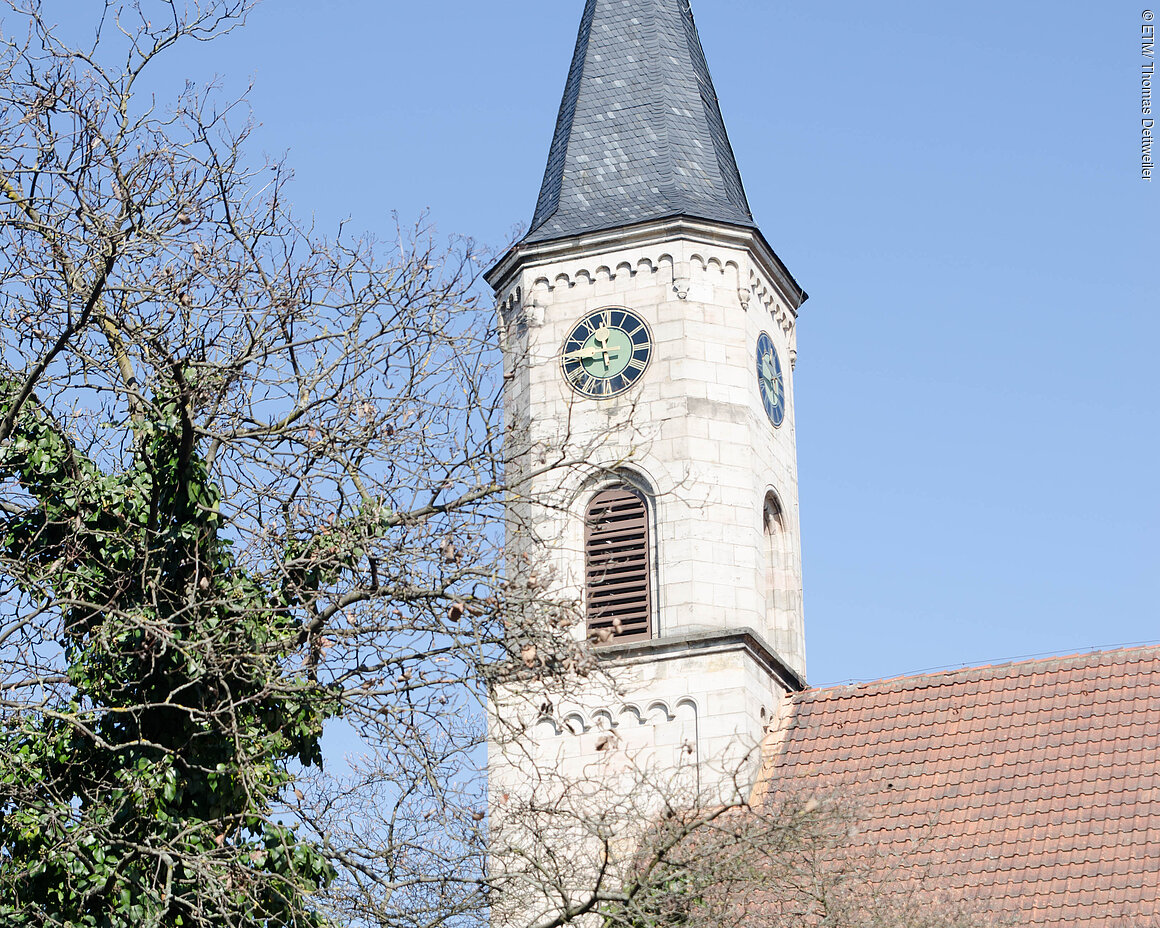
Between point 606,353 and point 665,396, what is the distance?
92 centimetres

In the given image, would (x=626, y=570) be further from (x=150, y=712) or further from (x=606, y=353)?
(x=150, y=712)

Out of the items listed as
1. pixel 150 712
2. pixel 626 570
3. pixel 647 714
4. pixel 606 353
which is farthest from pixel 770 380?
pixel 150 712

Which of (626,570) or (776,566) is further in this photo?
(776,566)

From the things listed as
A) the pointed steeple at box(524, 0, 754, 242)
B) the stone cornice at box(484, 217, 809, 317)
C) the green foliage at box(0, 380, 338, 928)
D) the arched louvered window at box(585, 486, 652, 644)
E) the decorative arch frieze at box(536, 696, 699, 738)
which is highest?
the pointed steeple at box(524, 0, 754, 242)

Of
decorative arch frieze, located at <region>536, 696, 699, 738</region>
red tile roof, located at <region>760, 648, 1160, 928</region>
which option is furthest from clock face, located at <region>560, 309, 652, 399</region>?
red tile roof, located at <region>760, 648, 1160, 928</region>

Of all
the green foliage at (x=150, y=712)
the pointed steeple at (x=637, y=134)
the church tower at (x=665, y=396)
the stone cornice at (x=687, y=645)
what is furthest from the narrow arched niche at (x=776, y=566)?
the green foliage at (x=150, y=712)

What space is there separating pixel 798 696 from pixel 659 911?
40.7ft

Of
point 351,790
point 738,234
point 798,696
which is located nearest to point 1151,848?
point 798,696

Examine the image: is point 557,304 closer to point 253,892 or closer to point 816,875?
point 816,875

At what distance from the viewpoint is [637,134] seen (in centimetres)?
2475

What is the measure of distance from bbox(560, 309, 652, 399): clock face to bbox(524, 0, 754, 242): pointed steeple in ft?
3.73

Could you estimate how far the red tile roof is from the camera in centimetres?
1853

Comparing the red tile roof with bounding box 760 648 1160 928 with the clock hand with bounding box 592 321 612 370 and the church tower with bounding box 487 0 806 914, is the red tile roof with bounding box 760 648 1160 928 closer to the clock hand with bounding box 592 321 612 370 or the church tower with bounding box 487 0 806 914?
the church tower with bounding box 487 0 806 914

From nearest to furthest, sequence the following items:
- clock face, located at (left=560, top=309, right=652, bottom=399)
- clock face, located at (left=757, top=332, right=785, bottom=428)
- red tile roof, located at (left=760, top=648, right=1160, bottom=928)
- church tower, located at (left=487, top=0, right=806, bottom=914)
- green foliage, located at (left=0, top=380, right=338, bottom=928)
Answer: green foliage, located at (left=0, top=380, right=338, bottom=928) → red tile roof, located at (left=760, top=648, right=1160, bottom=928) → church tower, located at (left=487, top=0, right=806, bottom=914) → clock face, located at (left=560, top=309, right=652, bottom=399) → clock face, located at (left=757, top=332, right=785, bottom=428)
